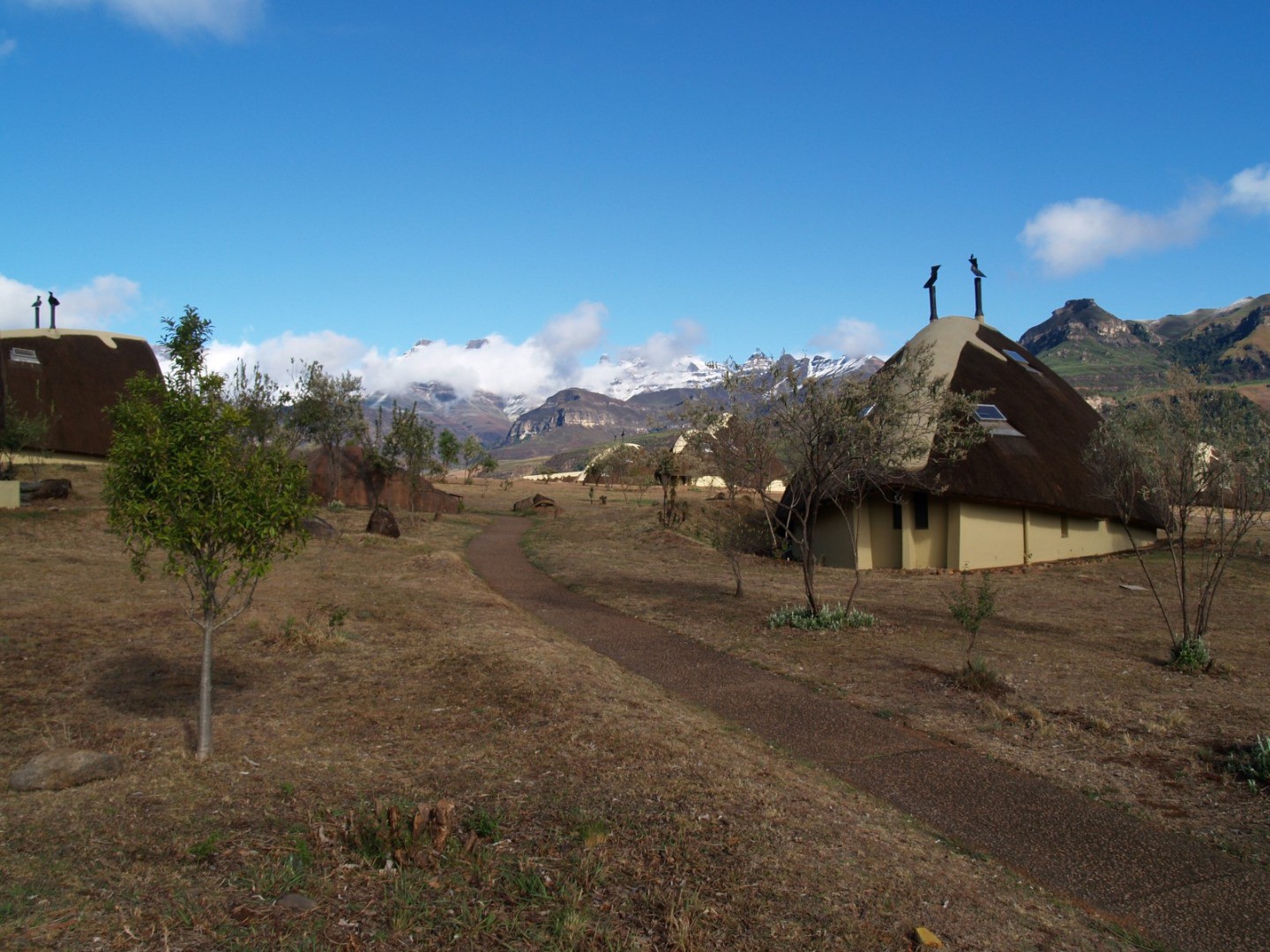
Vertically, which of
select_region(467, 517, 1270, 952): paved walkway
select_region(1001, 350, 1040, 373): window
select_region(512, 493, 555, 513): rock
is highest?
select_region(1001, 350, 1040, 373): window

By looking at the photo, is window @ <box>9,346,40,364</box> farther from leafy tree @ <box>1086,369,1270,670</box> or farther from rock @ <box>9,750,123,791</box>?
leafy tree @ <box>1086,369,1270,670</box>

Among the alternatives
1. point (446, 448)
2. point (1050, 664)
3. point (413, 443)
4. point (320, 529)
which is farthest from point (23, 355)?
point (1050, 664)

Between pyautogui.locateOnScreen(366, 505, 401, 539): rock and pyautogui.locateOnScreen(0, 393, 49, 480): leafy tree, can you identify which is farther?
pyautogui.locateOnScreen(0, 393, 49, 480): leafy tree

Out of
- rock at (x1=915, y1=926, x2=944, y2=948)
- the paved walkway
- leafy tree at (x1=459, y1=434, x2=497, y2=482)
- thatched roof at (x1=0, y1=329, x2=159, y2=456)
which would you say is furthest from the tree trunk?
leafy tree at (x1=459, y1=434, x2=497, y2=482)

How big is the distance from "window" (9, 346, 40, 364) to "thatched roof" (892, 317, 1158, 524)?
37.8 m

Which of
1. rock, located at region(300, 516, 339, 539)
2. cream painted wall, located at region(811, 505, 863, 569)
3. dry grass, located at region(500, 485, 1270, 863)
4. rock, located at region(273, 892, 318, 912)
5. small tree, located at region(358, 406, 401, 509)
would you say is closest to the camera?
rock, located at region(273, 892, 318, 912)

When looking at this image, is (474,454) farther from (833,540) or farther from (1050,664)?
(1050,664)

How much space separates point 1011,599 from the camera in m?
19.0

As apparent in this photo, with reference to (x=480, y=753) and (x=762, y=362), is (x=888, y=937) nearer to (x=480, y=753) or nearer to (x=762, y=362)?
(x=480, y=753)

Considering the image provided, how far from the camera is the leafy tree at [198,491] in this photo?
7.32 metres

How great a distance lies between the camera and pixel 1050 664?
12477 millimetres

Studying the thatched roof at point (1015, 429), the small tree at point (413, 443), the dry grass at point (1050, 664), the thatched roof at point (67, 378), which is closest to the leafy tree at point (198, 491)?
the dry grass at point (1050, 664)

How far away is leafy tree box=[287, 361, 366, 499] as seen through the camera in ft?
111

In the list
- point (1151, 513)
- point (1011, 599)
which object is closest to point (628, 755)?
point (1011, 599)
